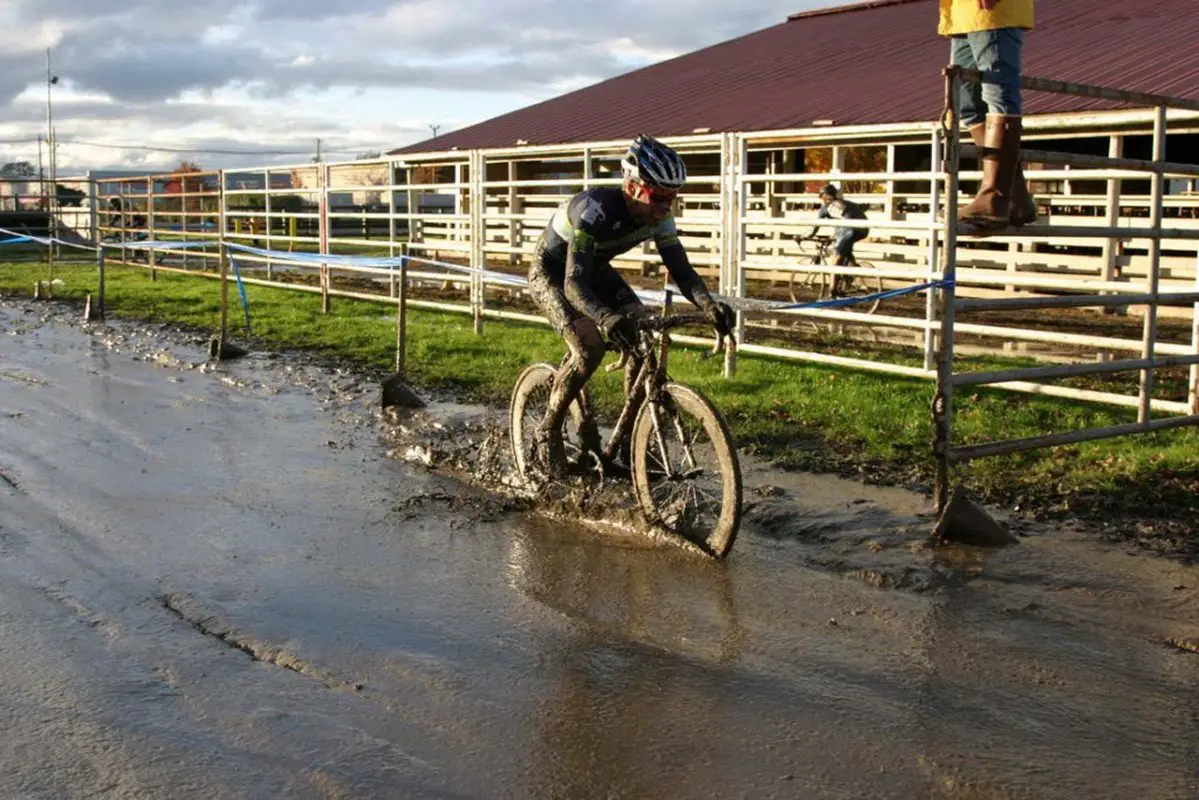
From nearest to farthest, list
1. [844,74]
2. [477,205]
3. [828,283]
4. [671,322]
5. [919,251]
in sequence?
[671,322] < [477,205] < [919,251] < [828,283] < [844,74]

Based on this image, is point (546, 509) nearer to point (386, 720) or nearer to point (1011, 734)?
point (386, 720)

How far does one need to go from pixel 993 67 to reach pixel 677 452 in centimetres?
247

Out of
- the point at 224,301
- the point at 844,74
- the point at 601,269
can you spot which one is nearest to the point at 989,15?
the point at 601,269

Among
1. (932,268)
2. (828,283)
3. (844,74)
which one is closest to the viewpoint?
(932,268)

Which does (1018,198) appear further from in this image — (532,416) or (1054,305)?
(532,416)

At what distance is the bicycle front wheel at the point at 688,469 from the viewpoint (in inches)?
236

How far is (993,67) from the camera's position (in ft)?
21.1

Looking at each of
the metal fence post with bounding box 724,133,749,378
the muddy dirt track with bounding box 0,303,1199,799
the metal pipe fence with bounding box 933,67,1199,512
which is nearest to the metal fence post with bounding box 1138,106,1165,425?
the metal pipe fence with bounding box 933,67,1199,512

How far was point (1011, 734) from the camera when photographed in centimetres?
405

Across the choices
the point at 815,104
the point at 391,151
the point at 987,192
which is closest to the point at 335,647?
the point at 987,192

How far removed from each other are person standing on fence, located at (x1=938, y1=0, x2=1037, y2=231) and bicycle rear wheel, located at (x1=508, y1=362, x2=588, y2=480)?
2394 mm

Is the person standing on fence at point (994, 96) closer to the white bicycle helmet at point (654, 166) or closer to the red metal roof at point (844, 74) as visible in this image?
the white bicycle helmet at point (654, 166)

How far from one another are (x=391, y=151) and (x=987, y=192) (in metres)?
25.0

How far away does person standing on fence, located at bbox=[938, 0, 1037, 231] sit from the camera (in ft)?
20.9
